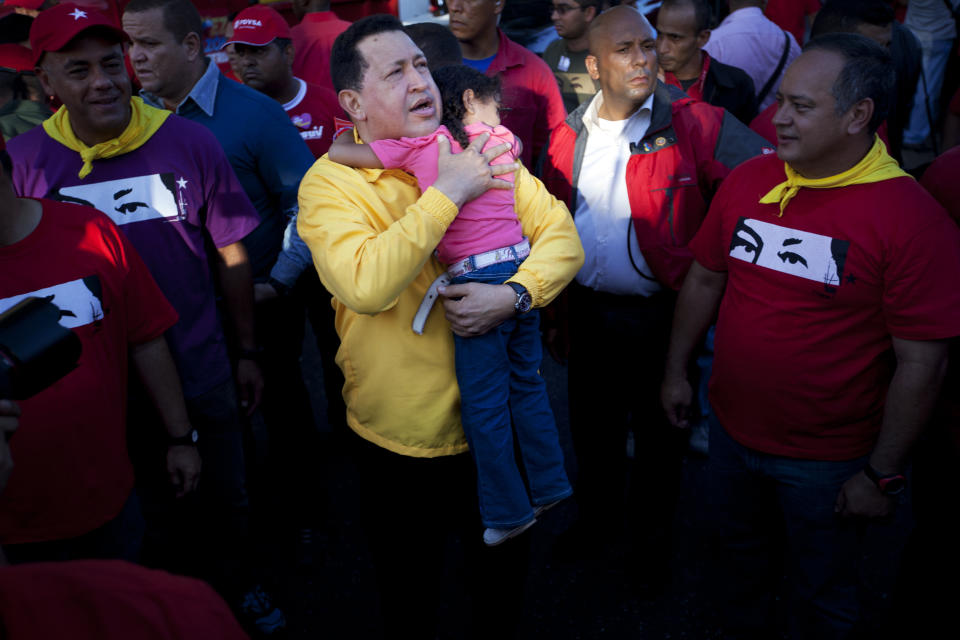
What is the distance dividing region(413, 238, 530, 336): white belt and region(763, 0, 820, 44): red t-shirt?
566cm

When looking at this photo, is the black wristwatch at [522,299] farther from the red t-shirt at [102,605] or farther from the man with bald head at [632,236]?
the red t-shirt at [102,605]

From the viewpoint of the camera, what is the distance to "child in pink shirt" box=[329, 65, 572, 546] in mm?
2021

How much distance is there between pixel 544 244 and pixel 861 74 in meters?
1.01

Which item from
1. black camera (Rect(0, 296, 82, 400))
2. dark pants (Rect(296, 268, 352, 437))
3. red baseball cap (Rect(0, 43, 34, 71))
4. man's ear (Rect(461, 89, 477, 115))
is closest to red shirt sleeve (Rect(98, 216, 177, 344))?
black camera (Rect(0, 296, 82, 400))

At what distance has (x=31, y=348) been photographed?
57.4 inches

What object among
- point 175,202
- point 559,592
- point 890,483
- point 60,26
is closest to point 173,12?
point 60,26

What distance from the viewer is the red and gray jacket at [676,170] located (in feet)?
9.15

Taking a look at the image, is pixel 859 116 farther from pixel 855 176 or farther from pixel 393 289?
pixel 393 289

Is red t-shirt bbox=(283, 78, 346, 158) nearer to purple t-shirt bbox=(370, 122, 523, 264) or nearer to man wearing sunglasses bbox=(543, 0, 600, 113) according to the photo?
man wearing sunglasses bbox=(543, 0, 600, 113)

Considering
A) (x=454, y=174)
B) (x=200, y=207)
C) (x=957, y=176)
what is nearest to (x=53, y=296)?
(x=200, y=207)

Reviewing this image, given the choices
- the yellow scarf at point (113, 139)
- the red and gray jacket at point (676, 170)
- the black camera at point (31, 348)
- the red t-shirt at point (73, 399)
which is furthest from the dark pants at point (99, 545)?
the red and gray jacket at point (676, 170)

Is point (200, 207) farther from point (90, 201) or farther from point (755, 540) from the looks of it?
point (755, 540)

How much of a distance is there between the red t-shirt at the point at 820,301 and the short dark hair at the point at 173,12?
2420 millimetres

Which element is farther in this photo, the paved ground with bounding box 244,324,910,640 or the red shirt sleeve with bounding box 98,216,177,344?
the paved ground with bounding box 244,324,910,640
